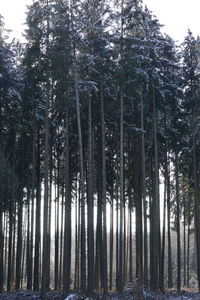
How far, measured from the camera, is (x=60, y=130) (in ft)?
88.2

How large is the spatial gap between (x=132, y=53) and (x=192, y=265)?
48.4 m

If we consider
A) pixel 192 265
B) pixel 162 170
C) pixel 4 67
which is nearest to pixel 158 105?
pixel 162 170

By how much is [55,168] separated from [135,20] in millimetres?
11801

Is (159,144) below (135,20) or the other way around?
below

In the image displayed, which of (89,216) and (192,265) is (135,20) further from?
(192,265)

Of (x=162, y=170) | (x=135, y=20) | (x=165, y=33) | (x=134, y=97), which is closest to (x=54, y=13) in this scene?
(x=135, y=20)

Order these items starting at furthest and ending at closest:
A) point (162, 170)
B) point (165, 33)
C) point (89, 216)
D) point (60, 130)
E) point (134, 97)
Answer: point (162, 170) < point (60, 130) < point (165, 33) < point (134, 97) < point (89, 216)

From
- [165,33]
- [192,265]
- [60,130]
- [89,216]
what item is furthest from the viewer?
[192,265]

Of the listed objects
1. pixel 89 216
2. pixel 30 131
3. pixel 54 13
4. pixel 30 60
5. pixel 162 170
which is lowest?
pixel 89 216

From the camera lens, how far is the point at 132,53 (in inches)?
798

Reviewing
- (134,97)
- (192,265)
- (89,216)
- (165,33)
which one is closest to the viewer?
(89,216)

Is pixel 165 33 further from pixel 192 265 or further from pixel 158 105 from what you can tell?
pixel 192 265

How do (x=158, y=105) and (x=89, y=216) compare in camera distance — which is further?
(x=158, y=105)

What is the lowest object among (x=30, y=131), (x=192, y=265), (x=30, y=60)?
(x=192, y=265)
